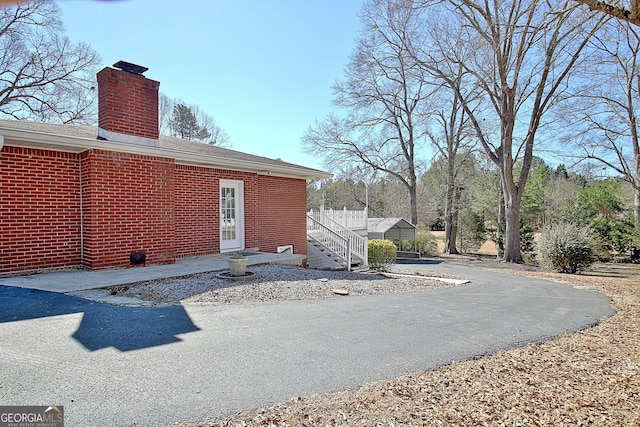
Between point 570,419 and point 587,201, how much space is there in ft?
93.7

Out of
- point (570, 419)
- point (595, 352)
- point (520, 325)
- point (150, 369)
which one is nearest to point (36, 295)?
point (150, 369)

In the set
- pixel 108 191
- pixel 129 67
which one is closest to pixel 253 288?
pixel 108 191

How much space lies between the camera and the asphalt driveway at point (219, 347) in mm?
2686

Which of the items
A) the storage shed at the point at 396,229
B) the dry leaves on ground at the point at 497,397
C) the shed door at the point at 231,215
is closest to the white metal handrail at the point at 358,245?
the shed door at the point at 231,215

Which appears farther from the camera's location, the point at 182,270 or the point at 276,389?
the point at 182,270

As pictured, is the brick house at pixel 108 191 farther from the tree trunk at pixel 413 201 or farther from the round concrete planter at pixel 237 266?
the tree trunk at pixel 413 201

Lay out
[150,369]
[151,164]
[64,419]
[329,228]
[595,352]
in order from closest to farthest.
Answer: [64,419], [150,369], [595,352], [151,164], [329,228]

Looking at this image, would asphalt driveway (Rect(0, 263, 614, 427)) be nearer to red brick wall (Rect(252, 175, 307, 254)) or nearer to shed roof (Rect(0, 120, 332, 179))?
shed roof (Rect(0, 120, 332, 179))

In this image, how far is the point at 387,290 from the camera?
751 cm

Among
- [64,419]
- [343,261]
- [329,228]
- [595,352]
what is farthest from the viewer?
[329,228]

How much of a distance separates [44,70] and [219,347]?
25.1 metres

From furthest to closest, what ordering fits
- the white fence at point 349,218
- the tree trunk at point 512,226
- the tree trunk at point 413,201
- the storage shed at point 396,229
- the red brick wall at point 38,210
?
the tree trunk at point 413,201 < the storage shed at point 396,229 < the tree trunk at point 512,226 < the white fence at point 349,218 < the red brick wall at point 38,210

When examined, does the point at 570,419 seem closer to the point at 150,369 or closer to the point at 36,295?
the point at 150,369

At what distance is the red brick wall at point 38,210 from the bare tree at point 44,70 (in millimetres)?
17544
